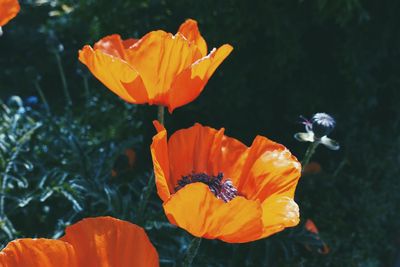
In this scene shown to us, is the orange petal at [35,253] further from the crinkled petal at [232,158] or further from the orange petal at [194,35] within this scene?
the orange petal at [194,35]

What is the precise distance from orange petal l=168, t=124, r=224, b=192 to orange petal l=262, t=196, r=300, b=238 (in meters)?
0.26

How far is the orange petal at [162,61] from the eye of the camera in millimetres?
1626

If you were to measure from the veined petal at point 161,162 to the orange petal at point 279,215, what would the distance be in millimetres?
217

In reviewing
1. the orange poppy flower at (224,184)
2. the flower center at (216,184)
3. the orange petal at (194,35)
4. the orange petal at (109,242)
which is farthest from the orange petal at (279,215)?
the orange petal at (194,35)

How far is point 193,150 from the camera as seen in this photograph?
5.42 ft

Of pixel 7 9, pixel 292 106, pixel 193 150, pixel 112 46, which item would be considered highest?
pixel 7 9

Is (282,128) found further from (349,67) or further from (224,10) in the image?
(224,10)

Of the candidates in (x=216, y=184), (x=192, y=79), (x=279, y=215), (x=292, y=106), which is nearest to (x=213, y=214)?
(x=279, y=215)

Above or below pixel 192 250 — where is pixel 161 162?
above

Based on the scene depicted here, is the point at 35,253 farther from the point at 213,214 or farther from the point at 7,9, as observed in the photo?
the point at 7,9

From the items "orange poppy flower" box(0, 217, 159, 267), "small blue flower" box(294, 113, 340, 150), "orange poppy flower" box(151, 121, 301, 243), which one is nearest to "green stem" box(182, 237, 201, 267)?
"orange poppy flower" box(151, 121, 301, 243)

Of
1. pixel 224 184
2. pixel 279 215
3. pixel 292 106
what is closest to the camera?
pixel 279 215

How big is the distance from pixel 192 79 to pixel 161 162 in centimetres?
24

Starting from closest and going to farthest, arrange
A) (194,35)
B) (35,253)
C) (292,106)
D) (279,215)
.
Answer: (35,253) → (279,215) → (194,35) → (292,106)
